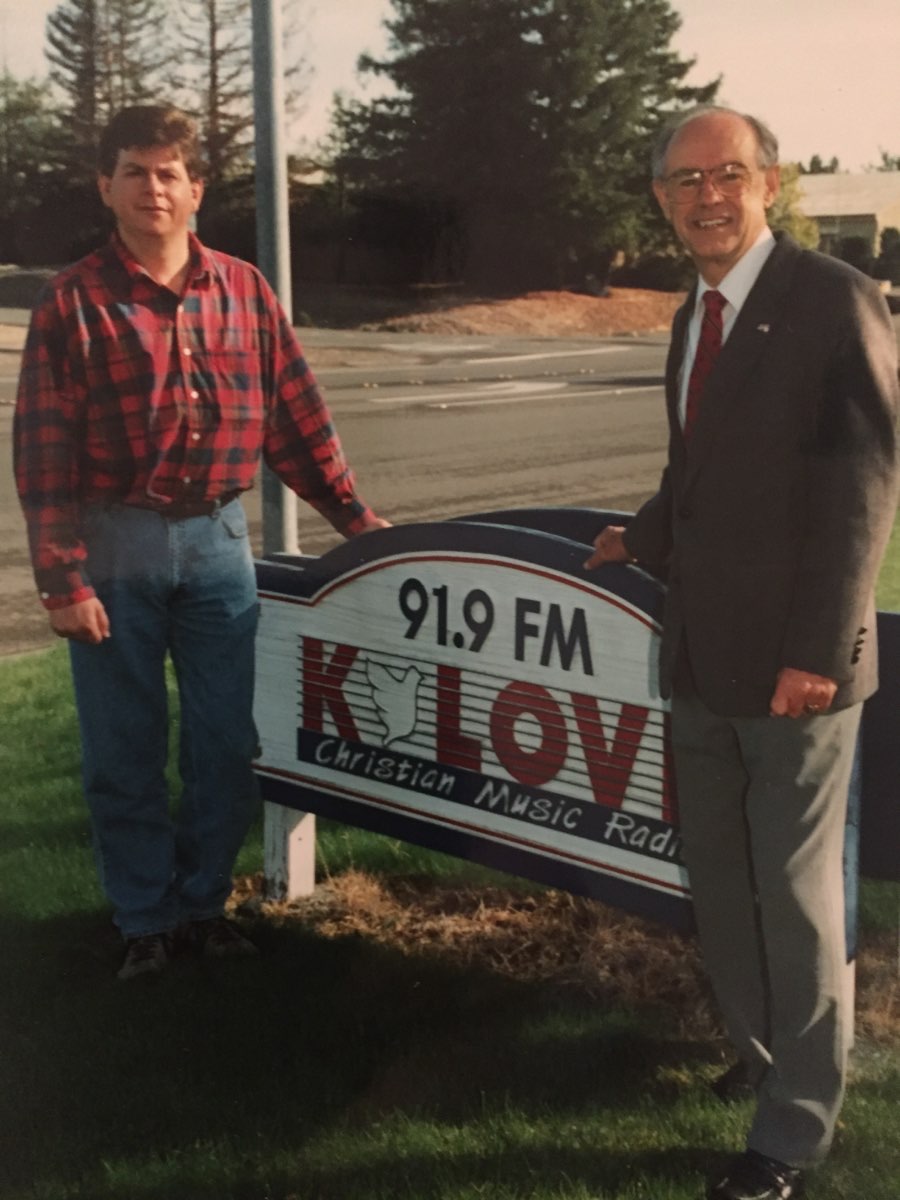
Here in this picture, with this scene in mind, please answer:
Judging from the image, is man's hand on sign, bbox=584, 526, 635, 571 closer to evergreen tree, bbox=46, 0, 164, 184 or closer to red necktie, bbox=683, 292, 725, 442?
red necktie, bbox=683, 292, 725, 442

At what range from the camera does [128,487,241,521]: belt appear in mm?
2924

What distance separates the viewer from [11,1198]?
2.43m

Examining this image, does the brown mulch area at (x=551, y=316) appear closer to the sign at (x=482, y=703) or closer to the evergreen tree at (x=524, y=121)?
the evergreen tree at (x=524, y=121)

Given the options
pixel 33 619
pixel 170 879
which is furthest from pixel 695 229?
pixel 33 619

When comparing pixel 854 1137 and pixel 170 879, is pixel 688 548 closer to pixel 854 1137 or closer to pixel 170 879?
pixel 854 1137

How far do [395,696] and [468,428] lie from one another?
9215mm

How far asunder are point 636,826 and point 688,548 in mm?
703

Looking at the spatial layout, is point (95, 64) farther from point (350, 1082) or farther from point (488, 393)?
point (488, 393)

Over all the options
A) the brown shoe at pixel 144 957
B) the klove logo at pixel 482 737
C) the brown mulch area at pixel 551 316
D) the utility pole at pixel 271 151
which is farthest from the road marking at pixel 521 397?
the brown shoe at pixel 144 957

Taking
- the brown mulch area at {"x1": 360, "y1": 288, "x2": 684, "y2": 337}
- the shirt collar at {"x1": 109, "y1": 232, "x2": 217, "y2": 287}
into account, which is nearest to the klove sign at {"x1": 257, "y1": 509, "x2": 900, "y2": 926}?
the shirt collar at {"x1": 109, "y1": 232, "x2": 217, "y2": 287}

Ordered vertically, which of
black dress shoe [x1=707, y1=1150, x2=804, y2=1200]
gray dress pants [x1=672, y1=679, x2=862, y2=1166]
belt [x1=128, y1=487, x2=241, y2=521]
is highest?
belt [x1=128, y1=487, x2=241, y2=521]

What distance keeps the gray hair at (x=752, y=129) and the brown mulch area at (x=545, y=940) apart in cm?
166

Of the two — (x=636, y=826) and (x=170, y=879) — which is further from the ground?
(x=636, y=826)

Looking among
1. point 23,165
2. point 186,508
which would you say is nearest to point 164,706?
point 186,508
